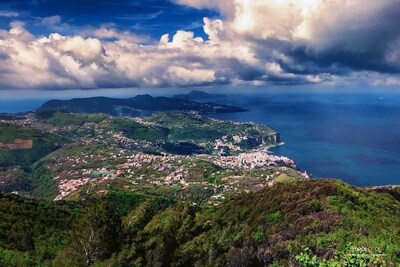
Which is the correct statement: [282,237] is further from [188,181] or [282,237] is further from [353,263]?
[188,181]

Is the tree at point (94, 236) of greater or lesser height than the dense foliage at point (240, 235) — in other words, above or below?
above

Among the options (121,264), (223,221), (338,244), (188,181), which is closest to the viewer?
(121,264)

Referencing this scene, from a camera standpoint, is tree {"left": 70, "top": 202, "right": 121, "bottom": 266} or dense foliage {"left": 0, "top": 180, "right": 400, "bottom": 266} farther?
dense foliage {"left": 0, "top": 180, "right": 400, "bottom": 266}

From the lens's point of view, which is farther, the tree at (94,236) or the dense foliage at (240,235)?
the dense foliage at (240,235)

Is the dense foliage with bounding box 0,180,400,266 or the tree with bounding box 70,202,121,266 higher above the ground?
the tree with bounding box 70,202,121,266

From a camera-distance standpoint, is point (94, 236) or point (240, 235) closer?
point (94, 236)

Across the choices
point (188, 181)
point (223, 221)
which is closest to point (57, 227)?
point (223, 221)

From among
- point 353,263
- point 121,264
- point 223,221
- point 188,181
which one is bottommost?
point 188,181

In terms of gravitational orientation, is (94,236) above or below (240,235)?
above
